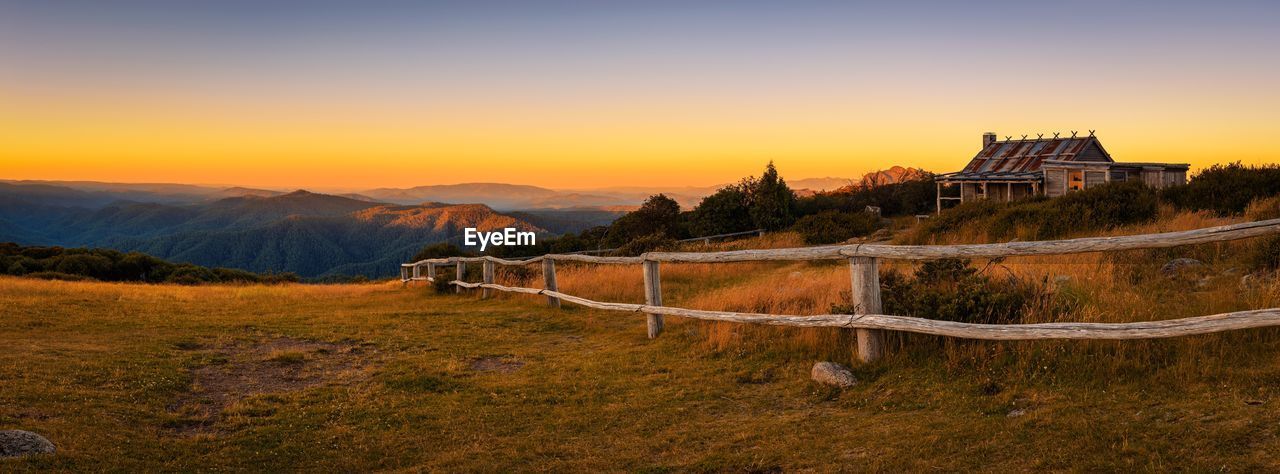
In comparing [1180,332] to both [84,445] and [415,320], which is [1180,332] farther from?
[415,320]

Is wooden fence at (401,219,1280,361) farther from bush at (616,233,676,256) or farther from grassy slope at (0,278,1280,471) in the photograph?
bush at (616,233,676,256)

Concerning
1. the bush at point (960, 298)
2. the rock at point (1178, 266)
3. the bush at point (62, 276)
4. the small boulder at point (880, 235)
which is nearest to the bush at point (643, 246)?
the small boulder at point (880, 235)

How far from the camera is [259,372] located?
920 cm

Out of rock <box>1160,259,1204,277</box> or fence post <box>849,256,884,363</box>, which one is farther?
rock <box>1160,259,1204,277</box>

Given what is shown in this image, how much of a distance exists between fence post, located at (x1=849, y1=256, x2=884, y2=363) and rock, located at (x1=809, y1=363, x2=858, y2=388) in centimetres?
33

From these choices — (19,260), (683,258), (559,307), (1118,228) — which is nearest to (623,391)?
(683,258)

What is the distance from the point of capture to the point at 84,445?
5.61 metres

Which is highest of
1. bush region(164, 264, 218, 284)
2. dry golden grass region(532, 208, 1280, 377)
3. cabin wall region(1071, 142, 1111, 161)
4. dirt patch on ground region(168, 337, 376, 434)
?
cabin wall region(1071, 142, 1111, 161)

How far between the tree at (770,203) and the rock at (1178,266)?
2945cm

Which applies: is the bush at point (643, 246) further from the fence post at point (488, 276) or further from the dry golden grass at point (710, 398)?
the dry golden grass at point (710, 398)

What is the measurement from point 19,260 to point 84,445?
35.1 m

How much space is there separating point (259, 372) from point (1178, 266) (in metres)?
12.1

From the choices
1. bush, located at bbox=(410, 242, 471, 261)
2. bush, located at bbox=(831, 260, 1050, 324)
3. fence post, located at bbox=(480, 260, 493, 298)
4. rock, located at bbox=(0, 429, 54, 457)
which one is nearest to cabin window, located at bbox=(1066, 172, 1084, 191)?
fence post, located at bbox=(480, 260, 493, 298)

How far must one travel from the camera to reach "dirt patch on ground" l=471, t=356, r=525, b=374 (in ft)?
30.2
